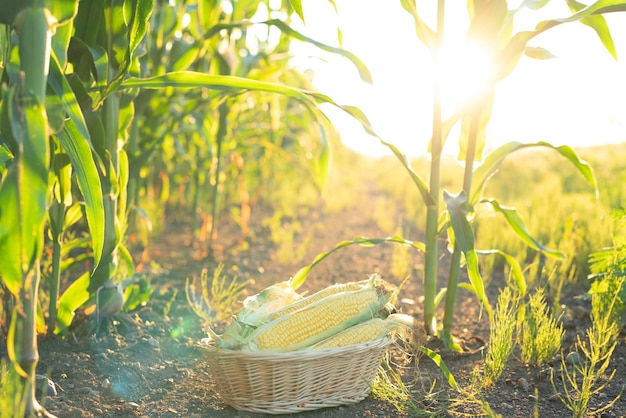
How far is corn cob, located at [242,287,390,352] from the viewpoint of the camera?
1.89 metres

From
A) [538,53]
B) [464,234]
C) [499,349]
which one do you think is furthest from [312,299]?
[538,53]

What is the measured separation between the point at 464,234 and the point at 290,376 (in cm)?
78

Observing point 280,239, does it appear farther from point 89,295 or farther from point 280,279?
point 89,295

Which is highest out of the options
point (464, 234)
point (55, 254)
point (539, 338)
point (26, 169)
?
point (26, 169)

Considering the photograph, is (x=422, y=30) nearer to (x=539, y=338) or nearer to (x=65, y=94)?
(x=539, y=338)

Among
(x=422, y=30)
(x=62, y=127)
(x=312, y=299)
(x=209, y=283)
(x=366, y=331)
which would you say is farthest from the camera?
(x=209, y=283)

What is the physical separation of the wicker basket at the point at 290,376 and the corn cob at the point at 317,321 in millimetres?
74

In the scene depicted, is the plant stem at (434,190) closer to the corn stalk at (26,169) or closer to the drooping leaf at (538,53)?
the drooping leaf at (538,53)

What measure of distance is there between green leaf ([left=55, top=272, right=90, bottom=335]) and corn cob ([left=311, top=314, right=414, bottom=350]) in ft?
3.36

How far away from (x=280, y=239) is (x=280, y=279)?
3.89 feet

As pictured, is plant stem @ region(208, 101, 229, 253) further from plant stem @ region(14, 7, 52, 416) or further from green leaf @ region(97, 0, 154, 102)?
plant stem @ region(14, 7, 52, 416)

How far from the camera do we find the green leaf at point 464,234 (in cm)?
207

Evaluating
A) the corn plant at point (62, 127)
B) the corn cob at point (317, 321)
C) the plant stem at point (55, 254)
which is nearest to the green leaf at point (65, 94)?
the corn plant at point (62, 127)

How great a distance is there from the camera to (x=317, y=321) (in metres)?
1.95
